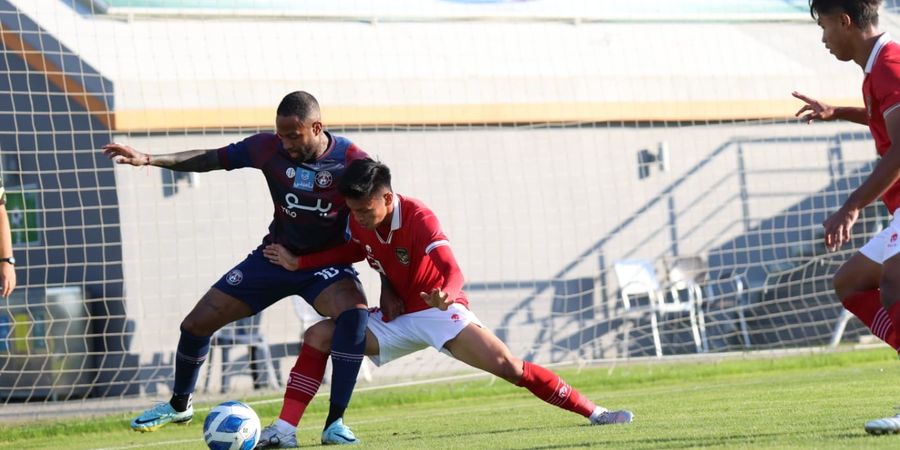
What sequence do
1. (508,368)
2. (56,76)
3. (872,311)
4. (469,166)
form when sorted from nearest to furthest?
1. (872,311)
2. (508,368)
3. (56,76)
4. (469,166)

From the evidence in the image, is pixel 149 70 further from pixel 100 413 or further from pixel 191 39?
pixel 100 413

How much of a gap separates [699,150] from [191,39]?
6.30 metres

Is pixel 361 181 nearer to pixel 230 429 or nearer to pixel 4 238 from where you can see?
pixel 230 429

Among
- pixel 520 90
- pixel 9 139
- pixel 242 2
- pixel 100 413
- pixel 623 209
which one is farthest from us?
pixel 623 209

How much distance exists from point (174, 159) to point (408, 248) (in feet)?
4.92

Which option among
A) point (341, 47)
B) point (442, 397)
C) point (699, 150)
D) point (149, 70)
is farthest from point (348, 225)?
point (699, 150)

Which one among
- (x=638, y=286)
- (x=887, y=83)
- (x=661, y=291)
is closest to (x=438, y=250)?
(x=887, y=83)

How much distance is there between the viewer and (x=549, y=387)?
23.6ft

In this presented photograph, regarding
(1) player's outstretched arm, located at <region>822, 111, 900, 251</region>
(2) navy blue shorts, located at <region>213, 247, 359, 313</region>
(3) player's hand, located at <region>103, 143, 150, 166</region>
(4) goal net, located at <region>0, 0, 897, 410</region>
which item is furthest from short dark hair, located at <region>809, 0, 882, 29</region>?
(4) goal net, located at <region>0, 0, 897, 410</region>

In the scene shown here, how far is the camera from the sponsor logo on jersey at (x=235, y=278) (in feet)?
25.5

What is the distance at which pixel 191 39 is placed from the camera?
1387 cm

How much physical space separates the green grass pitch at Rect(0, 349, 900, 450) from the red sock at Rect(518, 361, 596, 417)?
0.14m

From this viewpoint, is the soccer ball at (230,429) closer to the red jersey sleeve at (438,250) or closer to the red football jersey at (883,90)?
the red jersey sleeve at (438,250)

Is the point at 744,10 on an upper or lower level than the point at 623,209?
upper
